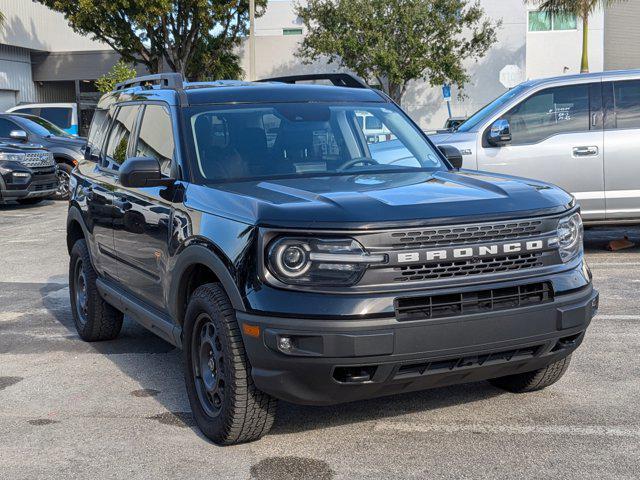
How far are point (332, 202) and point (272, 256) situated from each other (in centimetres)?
40

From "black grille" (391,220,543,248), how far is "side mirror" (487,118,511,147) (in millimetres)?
5597

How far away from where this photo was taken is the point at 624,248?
10844 millimetres

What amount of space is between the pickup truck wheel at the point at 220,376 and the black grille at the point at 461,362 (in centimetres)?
70

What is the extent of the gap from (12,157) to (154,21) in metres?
17.7

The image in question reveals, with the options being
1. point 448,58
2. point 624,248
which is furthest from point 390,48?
point 624,248

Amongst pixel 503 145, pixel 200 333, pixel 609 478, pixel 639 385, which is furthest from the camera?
pixel 503 145

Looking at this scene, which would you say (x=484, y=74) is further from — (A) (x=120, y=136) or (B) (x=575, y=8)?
(A) (x=120, y=136)

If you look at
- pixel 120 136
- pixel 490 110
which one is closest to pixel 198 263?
pixel 120 136

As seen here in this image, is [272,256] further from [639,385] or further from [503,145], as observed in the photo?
[503,145]

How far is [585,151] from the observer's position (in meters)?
9.90

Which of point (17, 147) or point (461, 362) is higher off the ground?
point (17, 147)

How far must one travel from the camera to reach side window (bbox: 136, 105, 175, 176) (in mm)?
5418

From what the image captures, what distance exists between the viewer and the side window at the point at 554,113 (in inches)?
394

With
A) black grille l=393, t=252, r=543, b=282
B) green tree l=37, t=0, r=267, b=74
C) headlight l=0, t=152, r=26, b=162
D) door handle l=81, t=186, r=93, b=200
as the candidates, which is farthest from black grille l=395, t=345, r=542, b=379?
green tree l=37, t=0, r=267, b=74
